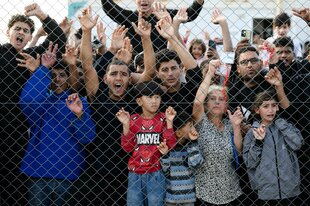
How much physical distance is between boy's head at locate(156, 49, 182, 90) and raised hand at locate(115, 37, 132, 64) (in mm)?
259

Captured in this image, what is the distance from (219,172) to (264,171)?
0.99 ft

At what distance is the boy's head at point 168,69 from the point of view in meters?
4.06

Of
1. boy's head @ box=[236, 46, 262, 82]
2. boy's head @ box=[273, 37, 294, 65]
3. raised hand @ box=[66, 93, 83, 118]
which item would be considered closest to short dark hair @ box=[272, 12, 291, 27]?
boy's head @ box=[273, 37, 294, 65]

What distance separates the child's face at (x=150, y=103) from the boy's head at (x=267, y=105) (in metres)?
0.69

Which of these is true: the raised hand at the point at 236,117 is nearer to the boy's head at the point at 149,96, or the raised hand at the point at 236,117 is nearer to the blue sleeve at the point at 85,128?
the boy's head at the point at 149,96

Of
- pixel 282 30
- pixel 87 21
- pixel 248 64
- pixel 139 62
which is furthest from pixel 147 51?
pixel 282 30

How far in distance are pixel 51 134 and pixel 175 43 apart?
1.07 meters

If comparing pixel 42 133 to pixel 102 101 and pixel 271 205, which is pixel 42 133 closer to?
pixel 102 101

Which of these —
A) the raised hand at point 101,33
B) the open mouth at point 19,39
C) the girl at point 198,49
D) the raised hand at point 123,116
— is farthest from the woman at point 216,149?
the open mouth at point 19,39

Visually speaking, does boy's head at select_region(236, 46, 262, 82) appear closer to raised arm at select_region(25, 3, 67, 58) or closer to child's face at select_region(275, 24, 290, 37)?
child's face at select_region(275, 24, 290, 37)

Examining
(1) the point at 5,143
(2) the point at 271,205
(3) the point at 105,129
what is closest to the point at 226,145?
(2) the point at 271,205

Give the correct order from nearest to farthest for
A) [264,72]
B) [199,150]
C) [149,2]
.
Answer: [199,150] < [264,72] < [149,2]

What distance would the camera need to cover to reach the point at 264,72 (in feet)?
13.9

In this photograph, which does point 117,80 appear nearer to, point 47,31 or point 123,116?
point 123,116
